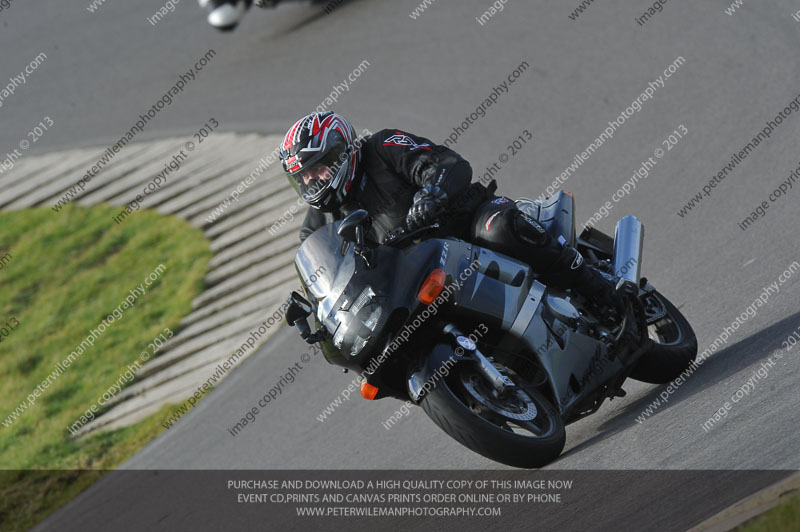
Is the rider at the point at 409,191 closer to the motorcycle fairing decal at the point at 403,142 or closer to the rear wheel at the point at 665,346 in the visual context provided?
the motorcycle fairing decal at the point at 403,142

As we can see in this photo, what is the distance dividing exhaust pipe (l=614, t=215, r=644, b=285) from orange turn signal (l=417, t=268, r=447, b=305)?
1.48 meters

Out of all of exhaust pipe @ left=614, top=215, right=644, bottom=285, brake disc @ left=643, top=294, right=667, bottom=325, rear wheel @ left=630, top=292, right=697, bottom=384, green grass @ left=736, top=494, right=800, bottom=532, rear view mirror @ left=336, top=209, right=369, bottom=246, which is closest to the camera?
green grass @ left=736, top=494, right=800, bottom=532

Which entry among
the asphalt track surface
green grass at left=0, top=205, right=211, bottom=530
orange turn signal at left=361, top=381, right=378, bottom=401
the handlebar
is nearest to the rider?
the handlebar

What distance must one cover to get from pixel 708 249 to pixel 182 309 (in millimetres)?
4920

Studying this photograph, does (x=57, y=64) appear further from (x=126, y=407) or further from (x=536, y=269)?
(x=536, y=269)

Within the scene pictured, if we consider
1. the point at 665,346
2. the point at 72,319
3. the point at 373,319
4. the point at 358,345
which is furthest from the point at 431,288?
the point at 72,319

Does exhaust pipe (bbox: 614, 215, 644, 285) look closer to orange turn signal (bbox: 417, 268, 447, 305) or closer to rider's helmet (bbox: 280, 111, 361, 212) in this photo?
orange turn signal (bbox: 417, 268, 447, 305)

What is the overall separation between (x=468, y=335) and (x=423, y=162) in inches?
43.3

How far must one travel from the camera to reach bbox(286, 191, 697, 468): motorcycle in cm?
461

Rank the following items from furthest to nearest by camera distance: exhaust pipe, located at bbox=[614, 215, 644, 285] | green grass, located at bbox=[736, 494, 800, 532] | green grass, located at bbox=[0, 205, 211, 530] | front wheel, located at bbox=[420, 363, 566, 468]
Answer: green grass, located at bbox=[0, 205, 211, 530] < exhaust pipe, located at bbox=[614, 215, 644, 285] < front wheel, located at bbox=[420, 363, 566, 468] < green grass, located at bbox=[736, 494, 800, 532]

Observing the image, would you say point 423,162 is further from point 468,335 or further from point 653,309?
point 653,309

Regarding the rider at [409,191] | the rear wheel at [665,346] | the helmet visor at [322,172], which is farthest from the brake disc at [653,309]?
the helmet visor at [322,172]

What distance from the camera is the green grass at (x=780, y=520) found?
Result: 11.4 feet

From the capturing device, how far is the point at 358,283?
185 inches
